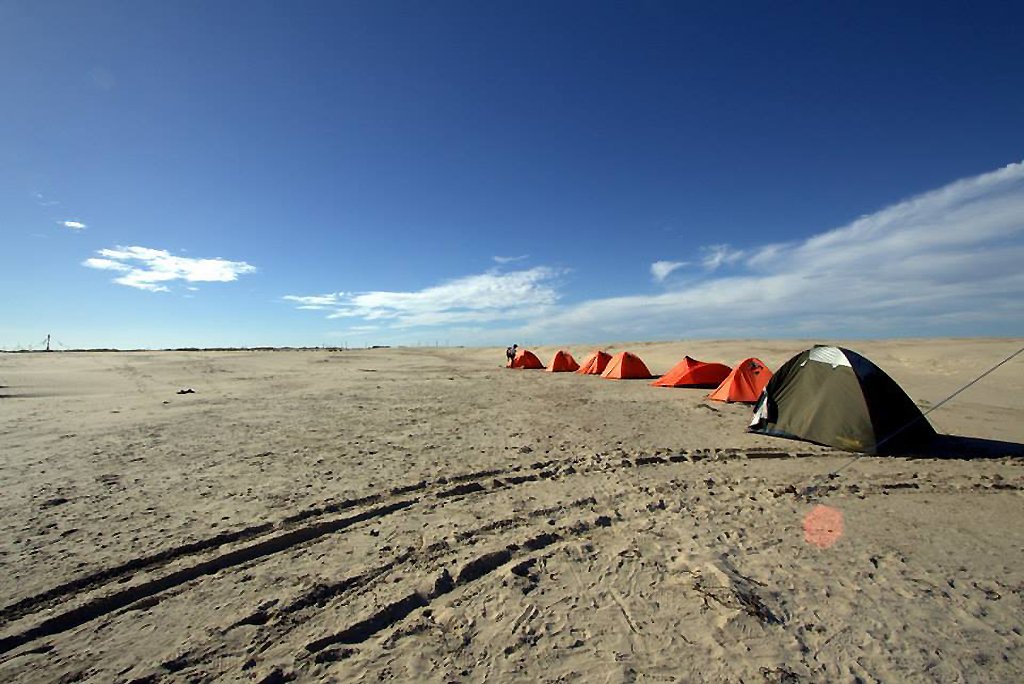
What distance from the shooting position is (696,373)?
17047 millimetres

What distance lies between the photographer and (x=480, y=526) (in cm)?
499

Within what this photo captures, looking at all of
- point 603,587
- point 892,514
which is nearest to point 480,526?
point 603,587

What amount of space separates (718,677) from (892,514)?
4.13 m

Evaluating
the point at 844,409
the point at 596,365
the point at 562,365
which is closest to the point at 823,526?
the point at 844,409

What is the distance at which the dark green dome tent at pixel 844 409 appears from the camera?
320 inches

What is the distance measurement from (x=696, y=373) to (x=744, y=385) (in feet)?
11.5

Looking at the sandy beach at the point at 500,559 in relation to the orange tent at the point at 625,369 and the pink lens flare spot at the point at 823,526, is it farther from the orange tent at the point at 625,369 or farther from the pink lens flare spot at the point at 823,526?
the orange tent at the point at 625,369

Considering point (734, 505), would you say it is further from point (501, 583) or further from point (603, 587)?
point (501, 583)

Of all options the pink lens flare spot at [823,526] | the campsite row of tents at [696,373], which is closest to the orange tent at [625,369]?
the campsite row of tents at [696,373]

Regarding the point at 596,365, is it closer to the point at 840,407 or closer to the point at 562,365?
the point at 562,365

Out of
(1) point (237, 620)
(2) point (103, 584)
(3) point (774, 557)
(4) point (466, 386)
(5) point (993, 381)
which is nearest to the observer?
(1) point (237, 620)

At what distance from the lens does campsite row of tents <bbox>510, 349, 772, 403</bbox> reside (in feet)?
44.4

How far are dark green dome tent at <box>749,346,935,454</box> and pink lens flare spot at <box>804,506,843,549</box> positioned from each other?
3444 millimetres

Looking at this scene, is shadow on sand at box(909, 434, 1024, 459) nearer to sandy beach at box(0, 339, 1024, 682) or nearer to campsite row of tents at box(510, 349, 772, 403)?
sandy beach at box(0, 339, 1024, 682)
